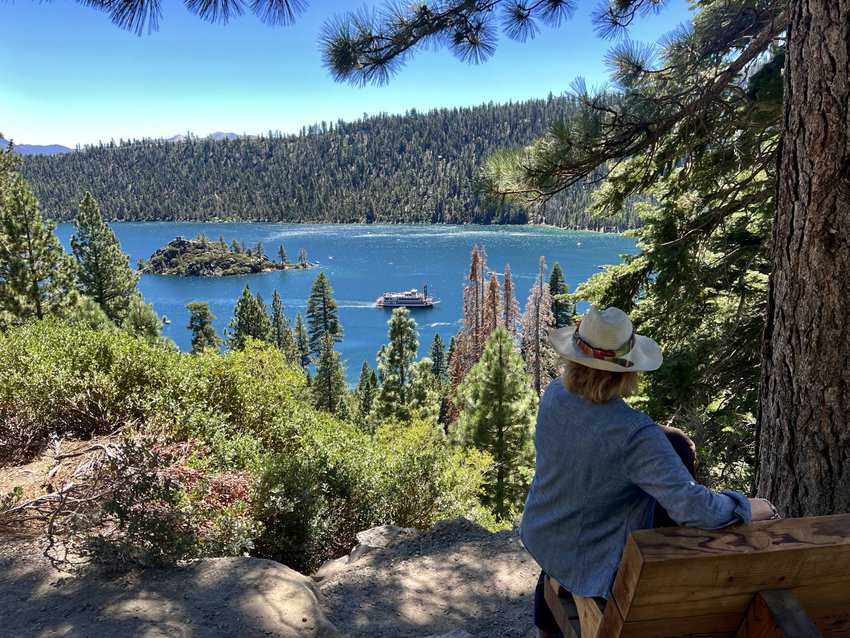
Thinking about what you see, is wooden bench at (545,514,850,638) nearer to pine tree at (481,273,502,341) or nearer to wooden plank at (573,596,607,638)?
wooden plank at (573,596,607,638)

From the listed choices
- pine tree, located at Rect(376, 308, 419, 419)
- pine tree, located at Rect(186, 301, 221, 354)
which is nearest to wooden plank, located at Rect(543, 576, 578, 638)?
pine tree, located at Rect(376, 308, 419, 419)

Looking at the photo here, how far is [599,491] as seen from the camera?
1.64 m

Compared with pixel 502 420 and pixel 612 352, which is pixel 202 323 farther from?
pixel 612 352

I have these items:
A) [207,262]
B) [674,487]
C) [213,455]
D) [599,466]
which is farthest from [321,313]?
[207,262]

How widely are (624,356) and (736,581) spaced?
2.11 feet

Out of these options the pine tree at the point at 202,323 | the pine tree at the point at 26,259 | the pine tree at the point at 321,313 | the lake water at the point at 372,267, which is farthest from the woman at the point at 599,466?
the pine tree at the point at 321,313

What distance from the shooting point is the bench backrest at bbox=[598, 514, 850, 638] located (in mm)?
1324

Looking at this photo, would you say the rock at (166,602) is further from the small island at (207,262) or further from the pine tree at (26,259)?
the small island at (207,262)

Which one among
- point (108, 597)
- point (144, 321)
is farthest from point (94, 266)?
point (108, 597)

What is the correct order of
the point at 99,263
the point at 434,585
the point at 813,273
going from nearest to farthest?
1. the point at 813,273
2. the point at 434,585
3. the point at 99,263

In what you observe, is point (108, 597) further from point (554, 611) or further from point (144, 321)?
point (144, 321)

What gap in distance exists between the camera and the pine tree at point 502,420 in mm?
15859

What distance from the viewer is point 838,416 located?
2.14m

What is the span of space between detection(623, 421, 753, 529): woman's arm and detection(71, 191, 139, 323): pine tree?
28.9m
